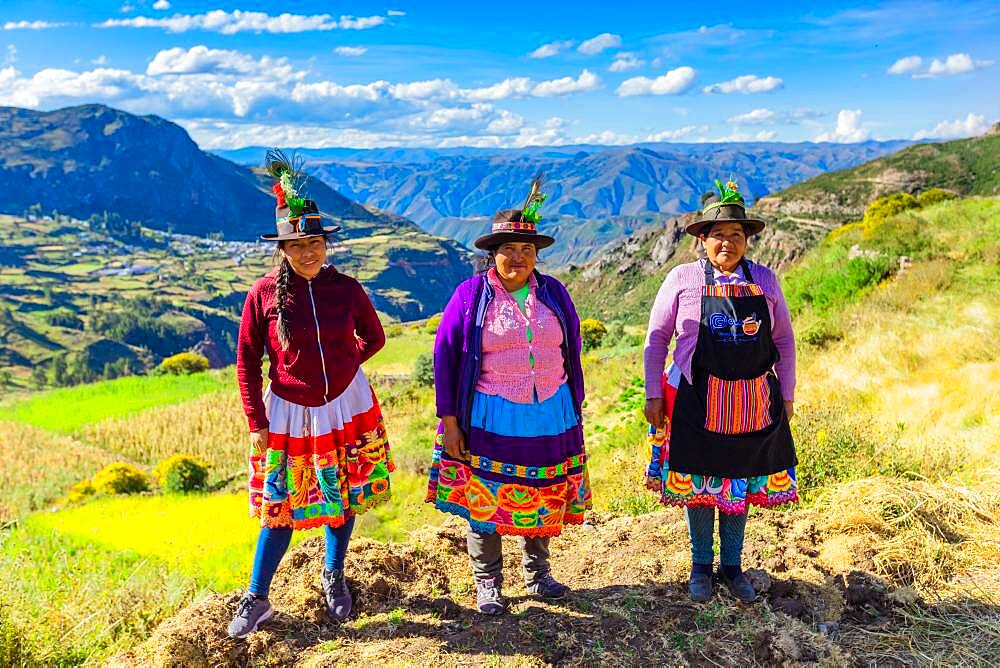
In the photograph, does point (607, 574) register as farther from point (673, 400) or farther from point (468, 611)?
point (673, 400)

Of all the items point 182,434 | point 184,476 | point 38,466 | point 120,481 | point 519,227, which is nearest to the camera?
point 519,227

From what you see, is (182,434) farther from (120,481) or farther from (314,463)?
(314,463)

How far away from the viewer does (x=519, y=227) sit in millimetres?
3193

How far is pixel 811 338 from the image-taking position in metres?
8.02

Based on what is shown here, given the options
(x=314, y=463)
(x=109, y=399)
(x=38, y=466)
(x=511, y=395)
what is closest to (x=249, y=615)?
(x=314, y=463)

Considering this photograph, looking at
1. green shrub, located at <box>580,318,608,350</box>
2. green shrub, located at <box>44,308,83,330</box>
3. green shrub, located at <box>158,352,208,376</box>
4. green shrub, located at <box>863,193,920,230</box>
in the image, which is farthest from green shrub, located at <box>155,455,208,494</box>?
green shrub, located at <box>44,308,83,330</box>

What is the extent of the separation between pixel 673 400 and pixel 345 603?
6.86 ft

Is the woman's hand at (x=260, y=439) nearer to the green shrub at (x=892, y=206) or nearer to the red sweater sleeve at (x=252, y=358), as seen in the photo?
the red sweater sleeve at (x=252, y=358)

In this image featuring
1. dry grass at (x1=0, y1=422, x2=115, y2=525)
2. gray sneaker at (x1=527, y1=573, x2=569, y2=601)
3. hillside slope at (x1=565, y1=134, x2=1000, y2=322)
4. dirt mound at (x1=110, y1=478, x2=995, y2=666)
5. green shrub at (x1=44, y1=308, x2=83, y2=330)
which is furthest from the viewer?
green shrub at (x1=44, y1=308, x2=83, y2=330)

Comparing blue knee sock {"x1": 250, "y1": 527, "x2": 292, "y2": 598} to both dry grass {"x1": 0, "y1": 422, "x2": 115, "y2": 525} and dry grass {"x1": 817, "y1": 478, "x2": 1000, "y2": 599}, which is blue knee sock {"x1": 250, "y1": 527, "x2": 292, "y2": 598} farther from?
dry grass {"x1": 0, "y1": 422, "x2": 115, "y2": 525}

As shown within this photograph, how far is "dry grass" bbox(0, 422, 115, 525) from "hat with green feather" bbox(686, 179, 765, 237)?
36.1 ft

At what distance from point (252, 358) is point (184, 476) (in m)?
8.56

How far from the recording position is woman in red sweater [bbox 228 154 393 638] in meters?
3.20

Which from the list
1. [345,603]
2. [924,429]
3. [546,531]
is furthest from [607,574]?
[924,429]
